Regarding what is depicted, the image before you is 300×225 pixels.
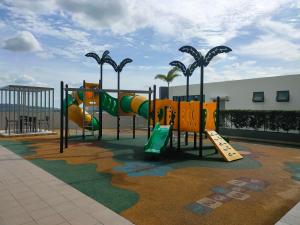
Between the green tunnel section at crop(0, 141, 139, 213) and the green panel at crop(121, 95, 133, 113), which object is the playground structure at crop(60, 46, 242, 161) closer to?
the green panel at crop(121, 95, 133, 113)

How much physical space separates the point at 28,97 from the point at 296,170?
52.0ft

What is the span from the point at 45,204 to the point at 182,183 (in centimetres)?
314

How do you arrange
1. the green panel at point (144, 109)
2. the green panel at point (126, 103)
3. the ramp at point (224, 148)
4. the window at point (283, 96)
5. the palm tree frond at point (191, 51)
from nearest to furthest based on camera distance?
the ramp at point (224, 148) < the palm tree frond at point (191, 51) < the green panel at point (144, 109) < the green panel at point (126, 103) < the window at point (283, 96)

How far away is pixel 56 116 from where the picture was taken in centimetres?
2261

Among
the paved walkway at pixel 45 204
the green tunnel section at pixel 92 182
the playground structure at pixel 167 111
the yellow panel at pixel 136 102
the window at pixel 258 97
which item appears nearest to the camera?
the paved walkway at pixel 45 204

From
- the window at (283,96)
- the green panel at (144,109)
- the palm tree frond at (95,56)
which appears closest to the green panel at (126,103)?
the green panel at (144,109)

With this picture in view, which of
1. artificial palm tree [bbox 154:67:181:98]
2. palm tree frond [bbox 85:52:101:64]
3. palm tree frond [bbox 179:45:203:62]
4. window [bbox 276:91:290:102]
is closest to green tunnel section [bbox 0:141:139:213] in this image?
palm tree frond [bbox 179:45:203:62]

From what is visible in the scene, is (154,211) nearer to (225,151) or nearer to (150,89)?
(225,151)

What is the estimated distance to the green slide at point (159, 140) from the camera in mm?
9815

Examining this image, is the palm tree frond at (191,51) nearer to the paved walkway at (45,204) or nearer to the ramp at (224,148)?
the ramp at (224,148)

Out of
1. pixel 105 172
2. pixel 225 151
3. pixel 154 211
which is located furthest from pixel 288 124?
pixel 154 211

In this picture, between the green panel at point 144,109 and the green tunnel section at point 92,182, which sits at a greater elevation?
the green panel at point 144,109

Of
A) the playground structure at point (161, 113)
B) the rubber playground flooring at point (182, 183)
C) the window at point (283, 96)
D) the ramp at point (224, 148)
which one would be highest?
the window at point (283, 96)

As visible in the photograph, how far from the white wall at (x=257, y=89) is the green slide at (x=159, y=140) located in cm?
1235
